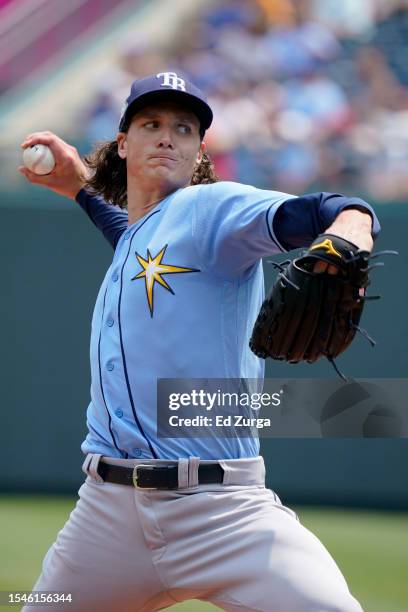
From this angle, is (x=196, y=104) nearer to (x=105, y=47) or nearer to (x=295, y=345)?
(x=295, y=345)

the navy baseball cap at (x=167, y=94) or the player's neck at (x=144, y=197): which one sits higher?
the navy baseball cap at (x=167, y=94)

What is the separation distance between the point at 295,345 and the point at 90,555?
76cm

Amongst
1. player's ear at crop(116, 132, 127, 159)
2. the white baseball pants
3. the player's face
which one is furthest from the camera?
player's ear at crop(116, 132, 127, 159)

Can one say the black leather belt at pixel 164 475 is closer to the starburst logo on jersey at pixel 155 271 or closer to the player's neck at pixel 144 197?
the starburst logo on jersey at pixel 155 271

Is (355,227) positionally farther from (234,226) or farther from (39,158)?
(39,158)

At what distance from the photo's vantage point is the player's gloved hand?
11.0 ft

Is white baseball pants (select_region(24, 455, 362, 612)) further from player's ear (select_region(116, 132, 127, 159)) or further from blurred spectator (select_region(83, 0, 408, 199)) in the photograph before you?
blurred spectator (select_region(83, 0, 408, 199))

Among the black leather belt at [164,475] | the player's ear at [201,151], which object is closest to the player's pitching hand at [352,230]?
the black leather belt at [164,475]

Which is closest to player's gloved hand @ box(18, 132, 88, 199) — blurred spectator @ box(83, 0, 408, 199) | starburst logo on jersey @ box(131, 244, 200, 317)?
starburst logo on jersey @ box(131, 244, 200, 317)

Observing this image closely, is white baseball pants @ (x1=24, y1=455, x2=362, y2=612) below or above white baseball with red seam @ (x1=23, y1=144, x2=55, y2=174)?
below

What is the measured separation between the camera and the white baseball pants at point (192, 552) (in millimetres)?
2098

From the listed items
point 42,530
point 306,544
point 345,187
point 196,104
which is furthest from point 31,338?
point 306,544

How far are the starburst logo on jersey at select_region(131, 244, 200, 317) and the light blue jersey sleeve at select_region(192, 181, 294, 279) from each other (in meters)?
0.08

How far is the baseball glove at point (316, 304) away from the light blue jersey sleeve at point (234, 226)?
114 mm
